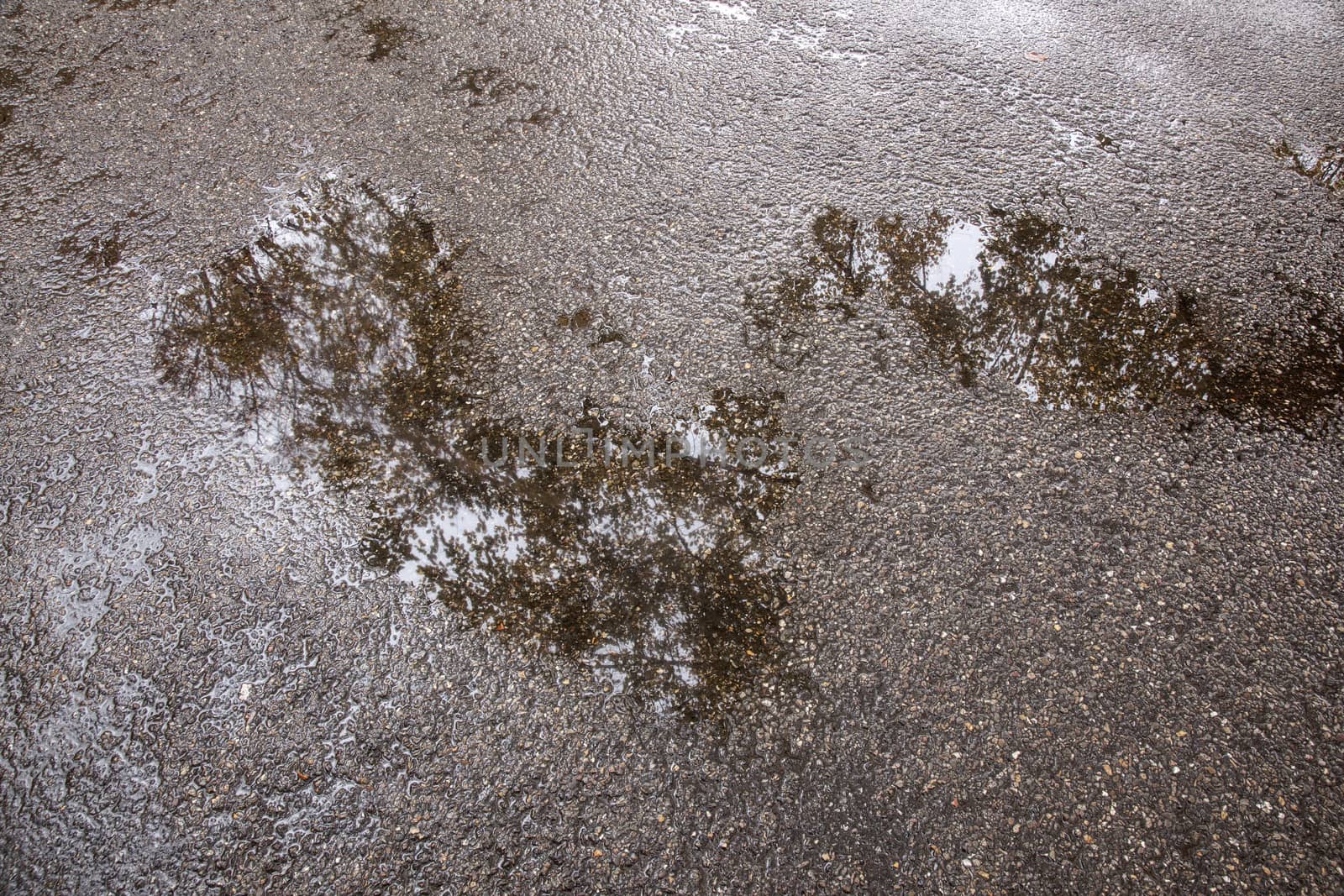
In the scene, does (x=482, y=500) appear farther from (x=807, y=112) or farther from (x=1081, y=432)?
(x=807, y=112)

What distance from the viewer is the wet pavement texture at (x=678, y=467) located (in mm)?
2053

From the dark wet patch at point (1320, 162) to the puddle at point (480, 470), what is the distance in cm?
318

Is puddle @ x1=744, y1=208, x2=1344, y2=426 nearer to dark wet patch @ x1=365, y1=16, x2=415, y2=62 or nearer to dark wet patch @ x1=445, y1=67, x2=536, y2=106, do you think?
dark wet patch @ x1=445, y1=67, x2=536, y2=106

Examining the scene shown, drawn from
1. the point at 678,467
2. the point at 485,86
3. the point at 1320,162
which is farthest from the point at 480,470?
the point at 1320,162

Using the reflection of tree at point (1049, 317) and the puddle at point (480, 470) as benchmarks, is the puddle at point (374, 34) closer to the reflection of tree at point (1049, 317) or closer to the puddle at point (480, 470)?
the puddle at point (480, 470)

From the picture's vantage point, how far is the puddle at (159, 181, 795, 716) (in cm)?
242

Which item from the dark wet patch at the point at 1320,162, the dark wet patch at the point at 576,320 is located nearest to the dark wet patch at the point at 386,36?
the dark wet patch at the point at 576,320

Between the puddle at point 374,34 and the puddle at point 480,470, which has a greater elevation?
the puddle at point 374,34

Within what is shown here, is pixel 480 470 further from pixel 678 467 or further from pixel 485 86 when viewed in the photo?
pixel 485 86

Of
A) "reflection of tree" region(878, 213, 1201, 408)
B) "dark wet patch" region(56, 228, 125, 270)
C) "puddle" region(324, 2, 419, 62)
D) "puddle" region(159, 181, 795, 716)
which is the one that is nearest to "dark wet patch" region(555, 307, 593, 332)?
"puddle" region(159, 181, 795, 716)

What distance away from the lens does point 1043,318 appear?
10.5 ft

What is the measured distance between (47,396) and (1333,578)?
4.83 meters

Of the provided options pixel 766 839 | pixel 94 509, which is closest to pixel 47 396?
pixel 94 509

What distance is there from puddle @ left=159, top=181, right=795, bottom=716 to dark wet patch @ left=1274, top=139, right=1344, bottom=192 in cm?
318
